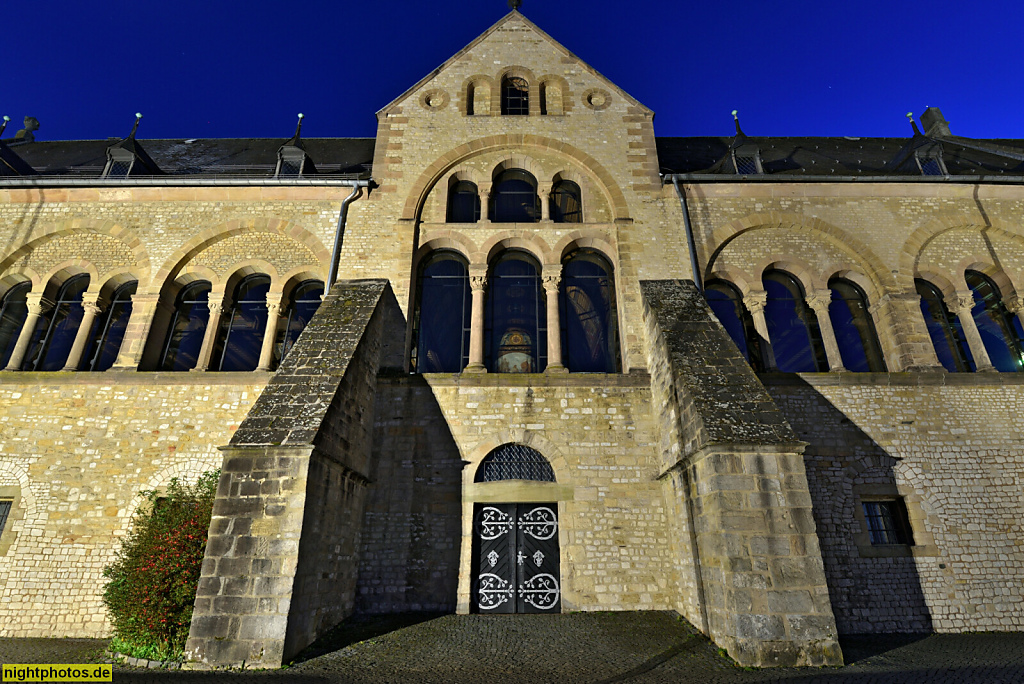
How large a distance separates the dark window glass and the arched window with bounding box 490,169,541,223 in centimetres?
847

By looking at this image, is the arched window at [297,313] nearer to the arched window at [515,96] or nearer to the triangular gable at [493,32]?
the triangular gable at [493,32]

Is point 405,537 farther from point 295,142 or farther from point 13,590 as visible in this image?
point 295,142

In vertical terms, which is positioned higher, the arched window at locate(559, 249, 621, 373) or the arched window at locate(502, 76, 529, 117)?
the arched window at locate(502, 76, 529, 117)

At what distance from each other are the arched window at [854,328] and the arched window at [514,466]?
21.1ft

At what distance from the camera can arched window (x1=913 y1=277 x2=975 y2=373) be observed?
10734 millimetres

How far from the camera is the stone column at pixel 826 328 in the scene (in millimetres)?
10286

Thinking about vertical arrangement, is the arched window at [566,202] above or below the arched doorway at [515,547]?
above

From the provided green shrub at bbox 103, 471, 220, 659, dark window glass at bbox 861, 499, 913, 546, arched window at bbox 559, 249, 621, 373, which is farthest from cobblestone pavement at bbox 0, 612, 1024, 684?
arched window at bbox 559, 249, 621, 373

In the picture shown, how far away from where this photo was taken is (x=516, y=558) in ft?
28.2

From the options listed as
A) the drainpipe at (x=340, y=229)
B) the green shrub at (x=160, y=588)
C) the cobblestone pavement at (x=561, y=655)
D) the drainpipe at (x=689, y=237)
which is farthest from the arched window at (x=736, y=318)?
the green shrub at (x=160, y=588)

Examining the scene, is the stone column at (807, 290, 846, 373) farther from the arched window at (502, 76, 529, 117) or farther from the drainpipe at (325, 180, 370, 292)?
the drainpipe at (325, 180, 370, 292)

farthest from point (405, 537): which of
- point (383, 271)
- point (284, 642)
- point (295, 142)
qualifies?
point (295, 142)

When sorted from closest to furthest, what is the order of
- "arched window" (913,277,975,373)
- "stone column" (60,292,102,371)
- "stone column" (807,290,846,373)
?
"stone column" (807,290,846,373) → "stone column" (60,292,102,371) → "arched window" (913,277,975,373)

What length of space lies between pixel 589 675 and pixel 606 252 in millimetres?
7955
